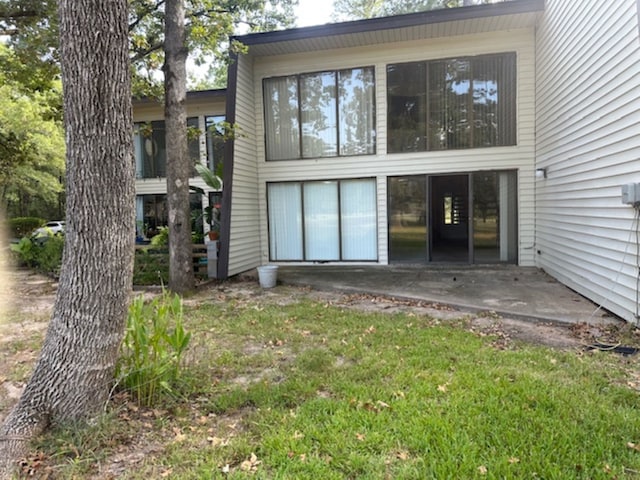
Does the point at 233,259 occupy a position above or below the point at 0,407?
above

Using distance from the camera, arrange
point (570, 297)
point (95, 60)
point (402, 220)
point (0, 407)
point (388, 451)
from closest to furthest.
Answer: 1. point (388, 451)
2. point (95, 60)
3. point (0, 407)
4. point (570, 297)
5. point (402, 220)

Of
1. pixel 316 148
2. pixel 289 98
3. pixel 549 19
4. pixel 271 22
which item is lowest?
pixel 316 148

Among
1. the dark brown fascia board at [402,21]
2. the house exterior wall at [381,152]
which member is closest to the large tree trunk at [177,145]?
the house exterior wall at [381,152]

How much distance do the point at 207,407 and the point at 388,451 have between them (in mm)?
1348

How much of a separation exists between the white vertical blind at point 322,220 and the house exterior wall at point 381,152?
306 millimetres

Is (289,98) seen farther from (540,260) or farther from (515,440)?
(515,440)

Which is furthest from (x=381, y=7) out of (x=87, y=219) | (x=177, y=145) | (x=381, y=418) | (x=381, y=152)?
(x=381, y=418)

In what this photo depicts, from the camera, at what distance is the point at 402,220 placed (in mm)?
8812

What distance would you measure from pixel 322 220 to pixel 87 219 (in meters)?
6.96

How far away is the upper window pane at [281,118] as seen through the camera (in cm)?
921

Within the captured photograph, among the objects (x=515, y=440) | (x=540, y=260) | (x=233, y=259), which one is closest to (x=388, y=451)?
(x=515, y=440)

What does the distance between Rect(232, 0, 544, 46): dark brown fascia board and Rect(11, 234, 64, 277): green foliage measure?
6610mm

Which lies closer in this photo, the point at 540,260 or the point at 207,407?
the point at 207,407

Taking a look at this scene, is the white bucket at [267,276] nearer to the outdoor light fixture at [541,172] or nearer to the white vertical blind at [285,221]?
the white vertical blind at [285,221]
